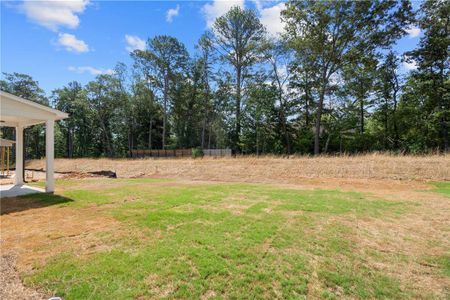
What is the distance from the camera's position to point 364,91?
2770 centimetres

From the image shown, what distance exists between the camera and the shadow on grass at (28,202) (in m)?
6.95

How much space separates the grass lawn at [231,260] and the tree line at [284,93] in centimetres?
2071

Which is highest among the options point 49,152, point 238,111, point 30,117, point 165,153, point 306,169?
point 238,111

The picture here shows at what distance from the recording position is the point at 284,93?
30.6 m

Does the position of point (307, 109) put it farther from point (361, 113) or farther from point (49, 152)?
point (49, 152)

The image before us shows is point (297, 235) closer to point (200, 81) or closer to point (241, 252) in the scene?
point (241, 252)

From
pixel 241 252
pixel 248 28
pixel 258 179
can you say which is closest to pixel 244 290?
pixel 241 252

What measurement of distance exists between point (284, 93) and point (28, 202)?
2750 cm

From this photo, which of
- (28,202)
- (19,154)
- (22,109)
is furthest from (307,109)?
(28,202)

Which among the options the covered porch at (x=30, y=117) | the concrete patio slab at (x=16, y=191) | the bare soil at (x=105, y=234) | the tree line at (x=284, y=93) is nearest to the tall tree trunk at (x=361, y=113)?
the tree line at (x=284, y=93)

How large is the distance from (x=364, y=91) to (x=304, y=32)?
9555 millimetres

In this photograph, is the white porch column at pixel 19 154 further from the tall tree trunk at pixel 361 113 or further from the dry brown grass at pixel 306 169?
the tall tree trunk at pixel 361 113

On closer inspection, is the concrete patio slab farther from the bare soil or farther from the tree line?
the tree line

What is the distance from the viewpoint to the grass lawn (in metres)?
2.92
